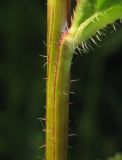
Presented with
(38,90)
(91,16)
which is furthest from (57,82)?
(38,90)

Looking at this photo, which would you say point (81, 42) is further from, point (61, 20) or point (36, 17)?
point (36, 17)

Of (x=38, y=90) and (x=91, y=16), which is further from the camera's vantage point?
(x=38, y=90)

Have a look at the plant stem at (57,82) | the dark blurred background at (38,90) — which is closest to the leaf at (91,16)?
the plant stem at (57,82)

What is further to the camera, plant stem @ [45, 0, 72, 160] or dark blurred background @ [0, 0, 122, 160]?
dark blurred background @ [0, 0, 122, 160]

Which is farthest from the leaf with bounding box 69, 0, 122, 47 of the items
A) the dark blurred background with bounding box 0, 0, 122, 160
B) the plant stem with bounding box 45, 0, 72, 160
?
the dark blurred background with bounding box 0, 0, 122, 160

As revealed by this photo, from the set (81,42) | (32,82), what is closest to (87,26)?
(81,42)

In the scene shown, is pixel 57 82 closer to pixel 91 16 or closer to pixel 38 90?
pixel 91 16

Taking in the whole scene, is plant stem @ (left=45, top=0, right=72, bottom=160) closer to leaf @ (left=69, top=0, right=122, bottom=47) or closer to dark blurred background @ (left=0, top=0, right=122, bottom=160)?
leaf @ (left=69, top=0, right=122, bottom=47)
